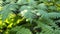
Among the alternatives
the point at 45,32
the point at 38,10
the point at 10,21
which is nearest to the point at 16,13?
the point at 10,21

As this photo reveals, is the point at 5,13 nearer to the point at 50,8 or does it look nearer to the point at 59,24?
the point at 50,8

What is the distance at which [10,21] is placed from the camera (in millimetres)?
1755

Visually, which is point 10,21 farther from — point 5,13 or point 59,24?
point 59,24

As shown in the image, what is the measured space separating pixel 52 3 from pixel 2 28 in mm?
699

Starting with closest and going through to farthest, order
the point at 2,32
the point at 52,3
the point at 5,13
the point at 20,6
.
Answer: the point at 5,13
the point at 20,6
the point at 2,32
the point at 52,3

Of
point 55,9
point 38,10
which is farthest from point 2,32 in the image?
point 55,9

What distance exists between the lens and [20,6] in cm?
160

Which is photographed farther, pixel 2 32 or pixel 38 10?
pixel 2 32

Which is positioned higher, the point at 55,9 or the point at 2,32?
the point at 55,9

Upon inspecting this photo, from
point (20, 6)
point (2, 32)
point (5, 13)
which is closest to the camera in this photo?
point (5, 13)

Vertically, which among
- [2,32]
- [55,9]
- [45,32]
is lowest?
[2,32]

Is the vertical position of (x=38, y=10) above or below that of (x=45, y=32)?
above

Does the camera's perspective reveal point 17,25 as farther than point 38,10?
Yes

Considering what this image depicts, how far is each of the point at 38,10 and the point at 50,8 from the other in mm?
249
